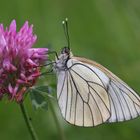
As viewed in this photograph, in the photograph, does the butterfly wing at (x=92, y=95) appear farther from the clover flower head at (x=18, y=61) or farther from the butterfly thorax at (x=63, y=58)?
the clover flower head at (x=18, y=61)

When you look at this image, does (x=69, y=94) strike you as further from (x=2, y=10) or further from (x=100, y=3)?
(x=2, y=10)

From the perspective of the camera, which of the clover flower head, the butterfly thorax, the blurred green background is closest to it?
the clover flower head

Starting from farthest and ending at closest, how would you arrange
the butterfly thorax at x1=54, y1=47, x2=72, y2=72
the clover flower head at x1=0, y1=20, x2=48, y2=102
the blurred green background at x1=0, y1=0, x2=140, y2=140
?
the blurred green background at x1=0, y1=0, x2=140, y2=140 < the butterfly thorax at x1=54, y1=47, x2=72, y2=72 < the clover flower head at x1=0, y1=20, x2=48, y2=102

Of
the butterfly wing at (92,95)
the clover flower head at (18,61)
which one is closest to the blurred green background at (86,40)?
the butterfly wing at (92,95)

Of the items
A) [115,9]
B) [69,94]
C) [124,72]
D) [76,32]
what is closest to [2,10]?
[76,32]

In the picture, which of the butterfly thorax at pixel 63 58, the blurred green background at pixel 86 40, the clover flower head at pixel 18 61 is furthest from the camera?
the blurred green background at pixel 86 40

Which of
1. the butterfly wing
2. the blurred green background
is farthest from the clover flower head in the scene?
the blurred green background

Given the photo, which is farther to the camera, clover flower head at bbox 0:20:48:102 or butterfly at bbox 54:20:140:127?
butterfly at bbox 54:20:140:127

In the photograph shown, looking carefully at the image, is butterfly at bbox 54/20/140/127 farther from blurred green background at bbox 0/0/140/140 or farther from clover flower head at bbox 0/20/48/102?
blurred green background at bbox 0/0/140/140
